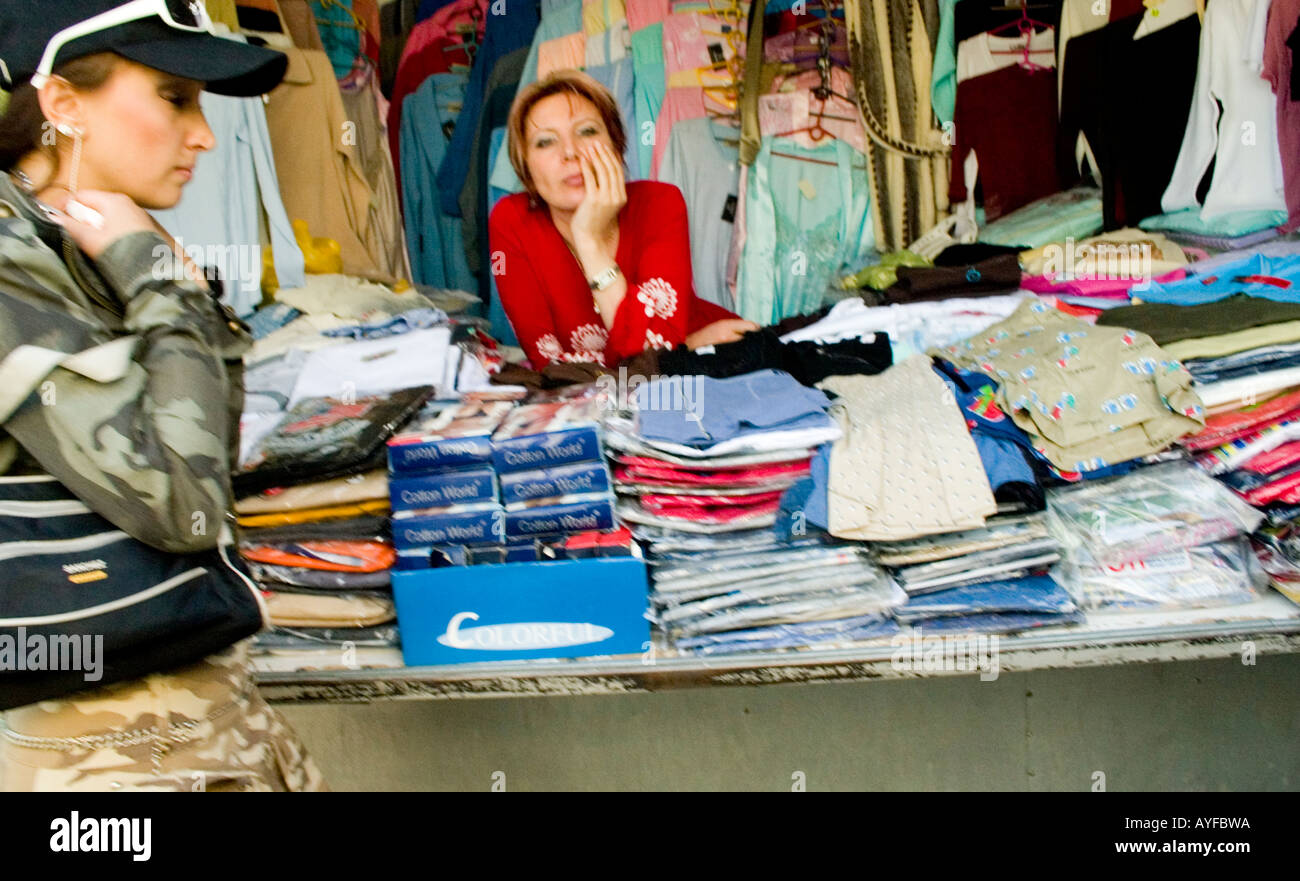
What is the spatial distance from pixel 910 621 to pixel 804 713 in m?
0.83

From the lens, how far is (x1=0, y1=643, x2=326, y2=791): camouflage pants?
3.80 feet

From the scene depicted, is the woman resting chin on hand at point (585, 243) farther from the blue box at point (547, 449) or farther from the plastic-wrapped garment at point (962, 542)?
the plastic-wrapped garment at point (962, 542)

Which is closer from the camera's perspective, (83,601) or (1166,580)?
(83,601)

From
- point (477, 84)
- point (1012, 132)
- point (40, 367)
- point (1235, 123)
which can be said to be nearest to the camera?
point (40, 367)

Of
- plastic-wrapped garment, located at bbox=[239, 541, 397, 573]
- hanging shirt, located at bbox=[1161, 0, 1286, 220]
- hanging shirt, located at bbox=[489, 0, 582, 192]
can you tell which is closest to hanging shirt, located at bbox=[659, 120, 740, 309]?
hanging shirt, located at bbox=[489, 0, 582, 192]

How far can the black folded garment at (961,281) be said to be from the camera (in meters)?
2.50

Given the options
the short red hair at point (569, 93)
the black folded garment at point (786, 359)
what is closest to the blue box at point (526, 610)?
the black folded garment at point (786, 359)

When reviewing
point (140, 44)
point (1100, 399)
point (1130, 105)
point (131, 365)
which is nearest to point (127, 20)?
point (140, 44)

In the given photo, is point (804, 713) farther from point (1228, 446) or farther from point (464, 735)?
point (1228, 446)

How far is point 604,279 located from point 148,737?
155 cm

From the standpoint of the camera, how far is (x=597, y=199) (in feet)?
7.99

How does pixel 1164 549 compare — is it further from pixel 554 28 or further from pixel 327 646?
pixel 554 28

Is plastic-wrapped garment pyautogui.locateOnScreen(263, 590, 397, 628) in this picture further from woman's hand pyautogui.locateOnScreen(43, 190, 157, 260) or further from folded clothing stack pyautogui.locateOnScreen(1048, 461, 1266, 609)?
folded clothing stack pyautogui.locateOnScreen(1048, 461, 1266, 609)

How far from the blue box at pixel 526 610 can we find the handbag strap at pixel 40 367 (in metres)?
0.79
